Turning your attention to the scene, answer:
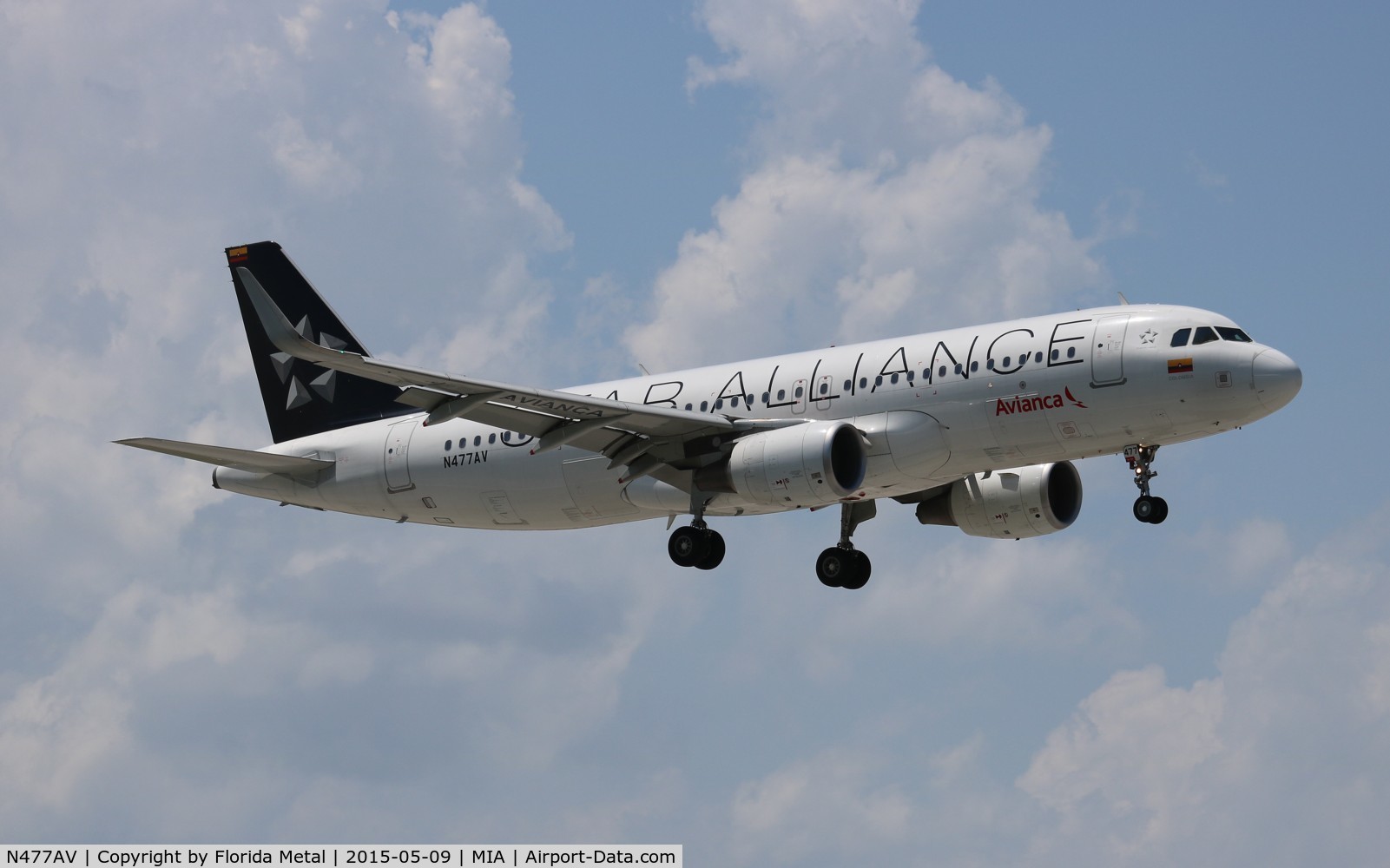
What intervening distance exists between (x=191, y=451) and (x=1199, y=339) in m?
23.7

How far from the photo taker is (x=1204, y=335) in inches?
1515

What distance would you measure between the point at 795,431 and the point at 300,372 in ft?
56.0

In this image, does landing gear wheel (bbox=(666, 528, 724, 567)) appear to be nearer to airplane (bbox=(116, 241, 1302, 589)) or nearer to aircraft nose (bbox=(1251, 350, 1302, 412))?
airplane (bbox=(116, 241, 1302, 589))

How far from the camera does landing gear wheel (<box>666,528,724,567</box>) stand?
141 feet

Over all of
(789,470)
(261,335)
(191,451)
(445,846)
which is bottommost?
(445,846)

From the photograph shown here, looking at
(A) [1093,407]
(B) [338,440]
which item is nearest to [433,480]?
(B) [338,440]

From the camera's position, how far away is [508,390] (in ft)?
125

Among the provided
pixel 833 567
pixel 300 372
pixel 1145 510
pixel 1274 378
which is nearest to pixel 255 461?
pixel 300 372

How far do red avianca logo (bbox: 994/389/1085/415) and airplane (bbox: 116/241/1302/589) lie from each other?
0.04 metres

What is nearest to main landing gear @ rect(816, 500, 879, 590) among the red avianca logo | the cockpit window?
the red avianca logo

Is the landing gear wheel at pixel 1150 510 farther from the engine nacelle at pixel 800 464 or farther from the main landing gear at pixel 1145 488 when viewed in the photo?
the engine nacelle at pixel 800 464

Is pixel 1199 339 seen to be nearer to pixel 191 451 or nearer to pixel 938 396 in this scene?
pixel 938 396

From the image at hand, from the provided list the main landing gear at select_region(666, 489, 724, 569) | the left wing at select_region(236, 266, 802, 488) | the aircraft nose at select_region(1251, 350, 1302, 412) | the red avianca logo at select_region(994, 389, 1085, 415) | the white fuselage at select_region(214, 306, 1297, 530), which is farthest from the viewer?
the main landing gear at select_region(666, 489, 724, 569)

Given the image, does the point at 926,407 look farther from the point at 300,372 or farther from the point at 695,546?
the point at 300,372
